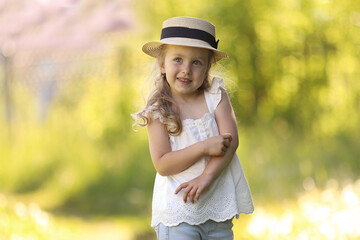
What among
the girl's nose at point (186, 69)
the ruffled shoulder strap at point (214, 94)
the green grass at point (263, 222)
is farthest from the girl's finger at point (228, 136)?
the green grass at point (263, 222)

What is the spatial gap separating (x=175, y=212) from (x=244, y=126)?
2.99 meters

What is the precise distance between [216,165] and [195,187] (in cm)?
10

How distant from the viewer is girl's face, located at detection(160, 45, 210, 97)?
1.78 m

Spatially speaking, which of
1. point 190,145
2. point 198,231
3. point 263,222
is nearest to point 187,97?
point 190,145

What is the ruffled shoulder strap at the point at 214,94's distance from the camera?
186 centimetres

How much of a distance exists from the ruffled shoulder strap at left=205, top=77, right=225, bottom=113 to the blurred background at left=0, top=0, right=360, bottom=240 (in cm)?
220

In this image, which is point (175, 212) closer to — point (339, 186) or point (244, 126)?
point (339, 186)

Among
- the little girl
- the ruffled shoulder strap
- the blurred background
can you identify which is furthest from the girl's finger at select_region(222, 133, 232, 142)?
the blurred background

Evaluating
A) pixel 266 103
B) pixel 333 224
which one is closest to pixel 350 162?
pixel 266 103

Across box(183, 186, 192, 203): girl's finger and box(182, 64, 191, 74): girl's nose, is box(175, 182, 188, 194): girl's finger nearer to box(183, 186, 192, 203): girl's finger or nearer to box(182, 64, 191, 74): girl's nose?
box(183, 186, 192, 203): girl's finger

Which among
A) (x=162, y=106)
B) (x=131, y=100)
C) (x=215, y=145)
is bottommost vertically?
(x=215, y=145)

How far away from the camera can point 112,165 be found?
4363 millimetres

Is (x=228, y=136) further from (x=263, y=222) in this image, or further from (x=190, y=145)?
(x=263, y=222)

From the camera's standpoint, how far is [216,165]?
176 cm
